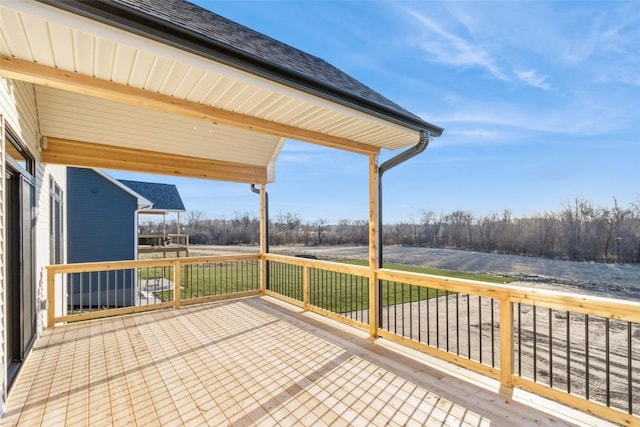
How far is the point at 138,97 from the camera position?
8.15 feet

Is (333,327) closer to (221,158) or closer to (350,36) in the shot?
(221,158)

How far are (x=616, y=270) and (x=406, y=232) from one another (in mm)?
14472

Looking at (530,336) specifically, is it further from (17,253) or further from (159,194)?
(159,194)

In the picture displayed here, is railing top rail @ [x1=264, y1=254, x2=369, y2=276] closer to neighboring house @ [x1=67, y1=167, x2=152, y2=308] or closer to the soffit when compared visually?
the soffit

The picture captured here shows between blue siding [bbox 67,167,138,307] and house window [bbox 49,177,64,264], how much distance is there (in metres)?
3.83

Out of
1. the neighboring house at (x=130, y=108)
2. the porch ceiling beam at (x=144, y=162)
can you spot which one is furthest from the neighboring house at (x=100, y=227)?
the porch ceiling beam at (x=144, y=162)

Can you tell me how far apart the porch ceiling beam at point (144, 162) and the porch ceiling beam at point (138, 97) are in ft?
9.09

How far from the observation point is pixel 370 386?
2.76m

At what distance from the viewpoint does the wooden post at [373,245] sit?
→ 402 centimetres

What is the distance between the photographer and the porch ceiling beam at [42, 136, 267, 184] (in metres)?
4.54

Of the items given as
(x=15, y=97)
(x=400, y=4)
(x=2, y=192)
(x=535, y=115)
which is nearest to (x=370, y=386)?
(x=2, y=192)

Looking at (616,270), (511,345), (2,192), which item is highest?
(2,192)

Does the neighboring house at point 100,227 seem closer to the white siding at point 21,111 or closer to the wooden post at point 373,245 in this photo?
the white siding at point 21,111

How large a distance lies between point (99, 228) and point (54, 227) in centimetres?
520
